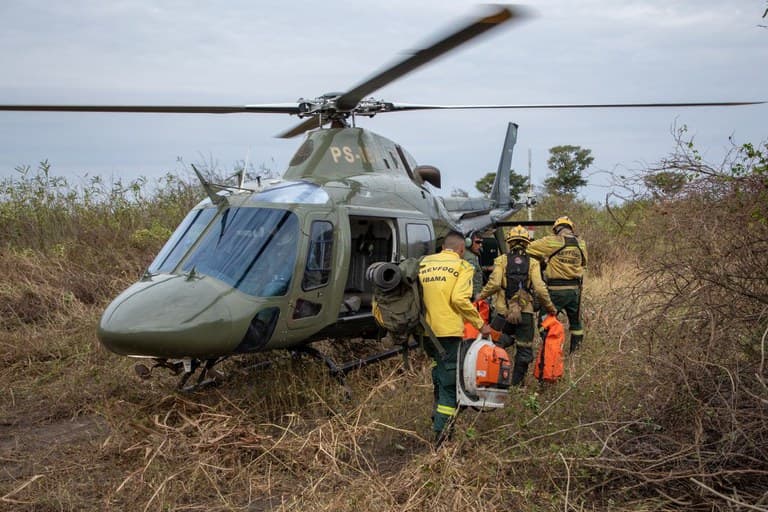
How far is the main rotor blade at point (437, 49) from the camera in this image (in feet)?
14.1

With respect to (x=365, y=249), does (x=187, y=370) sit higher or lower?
→ lower

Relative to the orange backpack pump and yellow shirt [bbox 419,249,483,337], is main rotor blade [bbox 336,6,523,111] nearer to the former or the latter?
yellow shirt [bbox 419,249,483,337]

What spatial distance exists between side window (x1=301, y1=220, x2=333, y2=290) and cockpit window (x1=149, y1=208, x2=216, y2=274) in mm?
1002

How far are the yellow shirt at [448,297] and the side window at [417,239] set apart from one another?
227 centimetres

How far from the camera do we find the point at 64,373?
8586mm

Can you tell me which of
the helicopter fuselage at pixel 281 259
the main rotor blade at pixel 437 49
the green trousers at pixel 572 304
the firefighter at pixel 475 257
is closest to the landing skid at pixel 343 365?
the helicopter fuselage at pixel 281 259

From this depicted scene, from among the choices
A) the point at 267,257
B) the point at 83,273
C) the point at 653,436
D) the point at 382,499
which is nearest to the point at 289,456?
the point at 382,499

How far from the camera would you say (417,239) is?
8047mm

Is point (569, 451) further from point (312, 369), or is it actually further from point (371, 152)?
point (371, 152)

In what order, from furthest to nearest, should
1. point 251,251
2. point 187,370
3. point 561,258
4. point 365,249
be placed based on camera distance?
point 561,258 → point 365,249 → point 251,251 → point 187,370

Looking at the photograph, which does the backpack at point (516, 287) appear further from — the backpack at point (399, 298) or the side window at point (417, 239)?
the backpack at point (399, 298)

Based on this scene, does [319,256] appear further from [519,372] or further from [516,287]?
[519,372]

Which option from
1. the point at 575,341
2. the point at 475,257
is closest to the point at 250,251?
the point at 475,257

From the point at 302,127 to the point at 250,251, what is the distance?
10.1 ft
